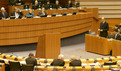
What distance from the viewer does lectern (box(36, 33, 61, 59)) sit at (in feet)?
36.7

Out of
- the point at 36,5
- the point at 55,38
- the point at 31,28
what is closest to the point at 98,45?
the point at 55,38

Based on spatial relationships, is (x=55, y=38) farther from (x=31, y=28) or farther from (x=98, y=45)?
(x=98, y=45)

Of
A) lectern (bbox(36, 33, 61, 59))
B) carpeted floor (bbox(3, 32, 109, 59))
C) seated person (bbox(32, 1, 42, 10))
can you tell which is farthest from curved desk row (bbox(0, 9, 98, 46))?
seated person (bbox(32, 1, 42, 10))

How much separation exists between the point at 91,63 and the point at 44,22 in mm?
5086

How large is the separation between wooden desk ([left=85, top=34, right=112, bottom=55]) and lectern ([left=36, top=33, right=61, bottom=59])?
2.63m

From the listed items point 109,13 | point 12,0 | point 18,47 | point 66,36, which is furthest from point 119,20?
point 18,47

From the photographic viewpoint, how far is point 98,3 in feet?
63.4

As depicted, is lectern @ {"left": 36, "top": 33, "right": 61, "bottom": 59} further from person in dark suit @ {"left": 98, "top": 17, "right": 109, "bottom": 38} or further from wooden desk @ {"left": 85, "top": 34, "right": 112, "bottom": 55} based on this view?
person in dark suit @ {"left": 98, "top": 17, "right": 109, "bottom": 38}

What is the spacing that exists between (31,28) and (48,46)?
96.1 inches

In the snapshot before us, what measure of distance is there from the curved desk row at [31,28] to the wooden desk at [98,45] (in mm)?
1524

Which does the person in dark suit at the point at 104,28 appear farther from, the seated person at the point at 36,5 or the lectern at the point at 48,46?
the seated person at the point at 36,5

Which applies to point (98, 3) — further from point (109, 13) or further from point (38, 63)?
point (38, 63)

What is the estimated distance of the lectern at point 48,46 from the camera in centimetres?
1117

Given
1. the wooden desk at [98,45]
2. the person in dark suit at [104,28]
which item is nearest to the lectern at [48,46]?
the wooden desk at [98,45]
